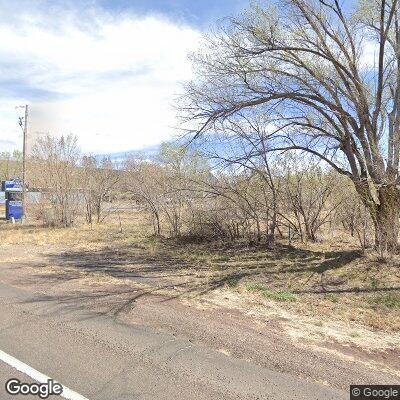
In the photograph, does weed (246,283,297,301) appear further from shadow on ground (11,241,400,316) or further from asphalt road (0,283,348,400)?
asphalt road (0,283,348,400)

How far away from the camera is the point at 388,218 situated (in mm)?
11094

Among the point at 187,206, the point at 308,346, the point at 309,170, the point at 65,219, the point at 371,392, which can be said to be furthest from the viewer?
the point at 65,219

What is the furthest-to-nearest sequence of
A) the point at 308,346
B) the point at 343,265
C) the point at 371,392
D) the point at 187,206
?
the point at 187,206
the point at 343,265
the point at 308,346
the point at 371,392

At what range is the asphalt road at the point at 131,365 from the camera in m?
3.89

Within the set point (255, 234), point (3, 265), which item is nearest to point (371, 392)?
point (3, 265)

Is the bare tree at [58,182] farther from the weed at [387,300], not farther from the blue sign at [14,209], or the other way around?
the weed at [387,300]

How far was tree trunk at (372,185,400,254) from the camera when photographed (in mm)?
10945

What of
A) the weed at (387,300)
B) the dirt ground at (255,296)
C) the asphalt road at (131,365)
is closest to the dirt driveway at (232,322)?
the dirt ground at (255,296)

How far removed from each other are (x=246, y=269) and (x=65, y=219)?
55.5 ft

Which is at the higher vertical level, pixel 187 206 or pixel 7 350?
pixel 187 206

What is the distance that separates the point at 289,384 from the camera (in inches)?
161

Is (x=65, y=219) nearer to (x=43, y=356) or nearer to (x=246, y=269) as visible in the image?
(x=246, y=269)

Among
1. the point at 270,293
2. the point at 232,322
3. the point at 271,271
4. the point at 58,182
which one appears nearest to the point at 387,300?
the point at 270,293

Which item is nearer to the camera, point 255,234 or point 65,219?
point 255,234
